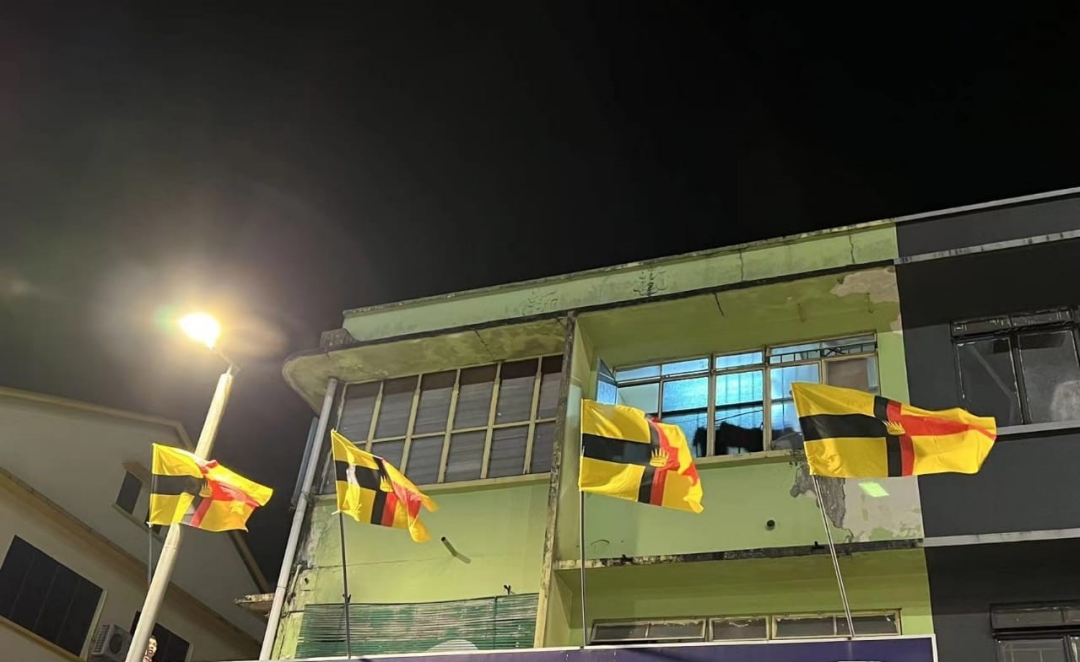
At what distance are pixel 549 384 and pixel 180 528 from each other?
5.12m

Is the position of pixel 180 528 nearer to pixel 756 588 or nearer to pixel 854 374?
pixel 756 588

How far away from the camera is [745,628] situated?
34.4 feet

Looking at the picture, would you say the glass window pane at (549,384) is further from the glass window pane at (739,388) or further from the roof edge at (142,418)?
the roof edge at (142,418)

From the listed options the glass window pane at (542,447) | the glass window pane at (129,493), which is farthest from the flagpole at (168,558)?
the glass window pane at (129,493)

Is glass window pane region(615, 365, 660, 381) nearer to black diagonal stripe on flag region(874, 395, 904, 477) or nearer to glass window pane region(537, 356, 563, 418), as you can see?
glass window pane region(537, 356, 563, 418)

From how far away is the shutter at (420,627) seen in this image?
11.1 meters

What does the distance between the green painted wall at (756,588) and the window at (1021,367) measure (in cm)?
214

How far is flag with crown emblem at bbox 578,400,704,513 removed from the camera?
9.56m

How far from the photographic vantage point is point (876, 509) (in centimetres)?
1043

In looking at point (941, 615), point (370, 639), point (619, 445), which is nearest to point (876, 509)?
point (941, 615)

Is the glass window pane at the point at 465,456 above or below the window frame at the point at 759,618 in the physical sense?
above

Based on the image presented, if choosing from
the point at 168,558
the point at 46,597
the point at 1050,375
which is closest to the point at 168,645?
the point at 46,597

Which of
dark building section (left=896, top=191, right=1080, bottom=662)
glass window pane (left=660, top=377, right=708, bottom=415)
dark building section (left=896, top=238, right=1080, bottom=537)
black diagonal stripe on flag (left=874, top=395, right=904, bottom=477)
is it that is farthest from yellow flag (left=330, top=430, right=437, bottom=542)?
dark building section (left=896, top=238, right=1080, bottom=537)

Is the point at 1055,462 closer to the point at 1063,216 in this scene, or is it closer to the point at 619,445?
the point at 1063,216
